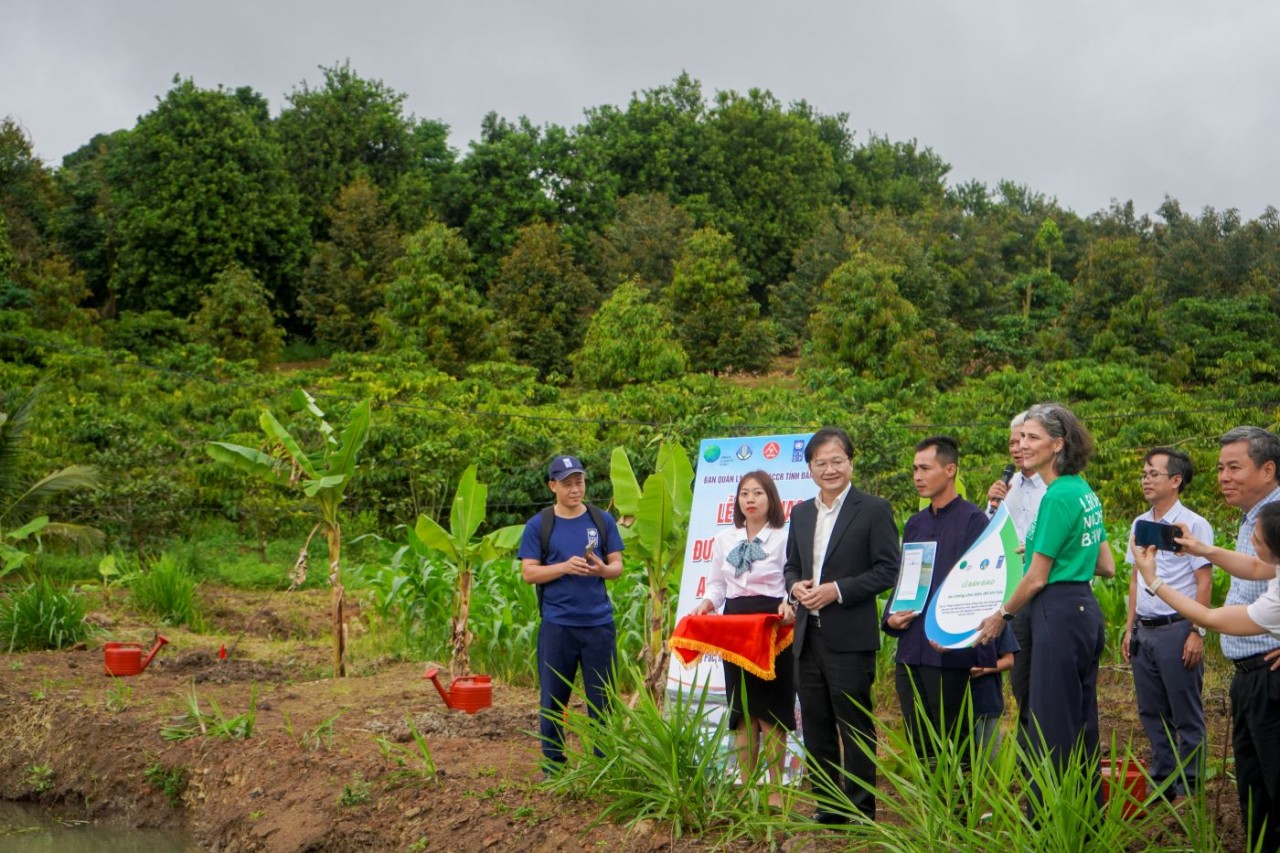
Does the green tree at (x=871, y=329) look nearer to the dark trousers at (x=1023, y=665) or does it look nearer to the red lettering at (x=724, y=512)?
the red lettering at (x=724, y=512)

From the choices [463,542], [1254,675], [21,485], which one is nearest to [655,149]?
[21,485]

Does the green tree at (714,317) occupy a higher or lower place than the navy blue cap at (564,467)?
higher

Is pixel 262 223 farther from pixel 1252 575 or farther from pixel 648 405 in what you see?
pixel 1252 575

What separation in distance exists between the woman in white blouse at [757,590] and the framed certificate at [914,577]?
52 cm

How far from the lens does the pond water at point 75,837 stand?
6.64 m

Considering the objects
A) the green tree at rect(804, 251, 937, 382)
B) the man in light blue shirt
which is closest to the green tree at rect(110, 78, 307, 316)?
the green tree at rect(804, 251, 937, 382)

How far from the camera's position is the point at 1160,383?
86.9 feet

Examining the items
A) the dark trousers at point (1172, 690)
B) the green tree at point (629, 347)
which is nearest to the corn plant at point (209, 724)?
the dark trousers at point (1172, 690)

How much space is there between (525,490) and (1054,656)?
15.3 meters

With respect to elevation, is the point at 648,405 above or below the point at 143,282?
below

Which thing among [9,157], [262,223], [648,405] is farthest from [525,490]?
[9,157]

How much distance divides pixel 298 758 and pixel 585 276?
93.3 ft

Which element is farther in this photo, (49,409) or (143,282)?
(143,282)

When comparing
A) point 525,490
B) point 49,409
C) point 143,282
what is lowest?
point 525,490
